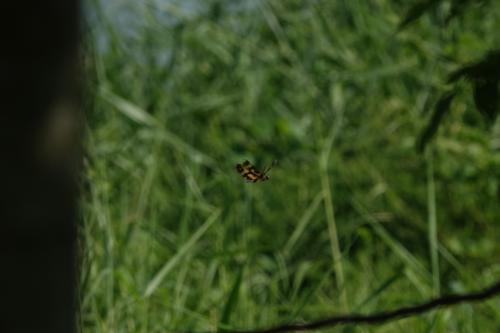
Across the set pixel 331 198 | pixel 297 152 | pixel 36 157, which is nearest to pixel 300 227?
pixel 331 198

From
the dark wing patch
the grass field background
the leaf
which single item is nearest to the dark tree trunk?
the dark wing patch

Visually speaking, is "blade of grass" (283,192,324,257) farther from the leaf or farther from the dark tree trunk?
the dark tree trunk

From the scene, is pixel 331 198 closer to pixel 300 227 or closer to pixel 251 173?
pixel 300 227

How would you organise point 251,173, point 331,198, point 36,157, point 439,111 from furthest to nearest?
point 331,198, point 439,111, point 251,173, point 36,157

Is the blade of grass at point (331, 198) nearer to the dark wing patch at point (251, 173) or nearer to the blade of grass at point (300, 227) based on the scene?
the blade of grass at point (300, 227)

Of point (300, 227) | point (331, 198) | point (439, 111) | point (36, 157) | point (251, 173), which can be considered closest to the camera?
point (36, 157)

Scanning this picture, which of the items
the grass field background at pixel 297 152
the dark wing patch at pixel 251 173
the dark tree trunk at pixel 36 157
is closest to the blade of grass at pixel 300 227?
the grass field background at pixel 297 152

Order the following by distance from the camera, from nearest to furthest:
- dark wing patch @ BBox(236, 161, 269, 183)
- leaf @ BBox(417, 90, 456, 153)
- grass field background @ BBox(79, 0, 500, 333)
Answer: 1. dark wing patch @ BBox(236, 161, 269, 183)
2. leaf @ BBox(417, 90, 456, 153)
3. grass field background @ BBox(79, 0, 500, 333)

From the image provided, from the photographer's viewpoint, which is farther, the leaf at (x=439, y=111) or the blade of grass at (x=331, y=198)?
the blade of grass at (x=331, y=198)
